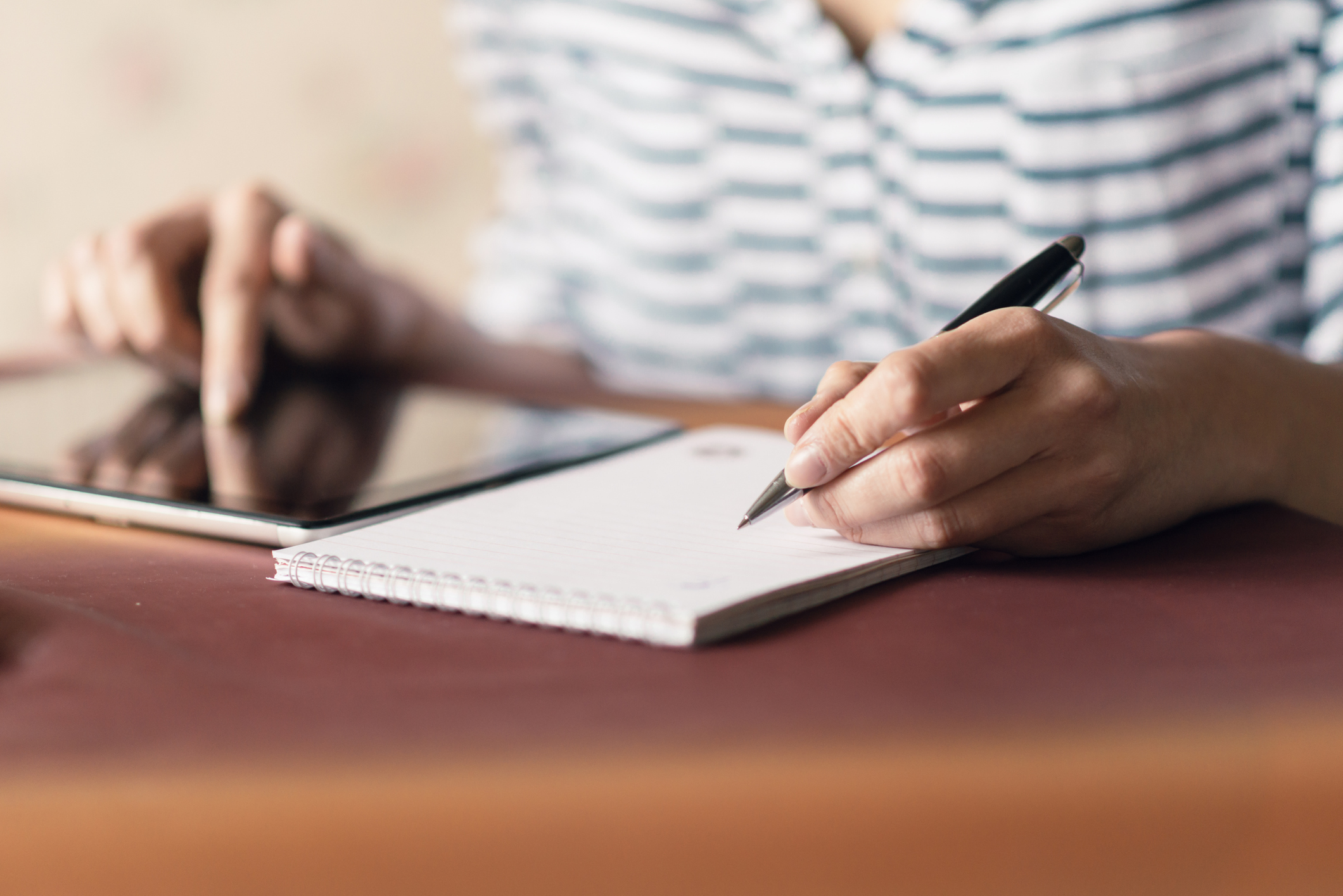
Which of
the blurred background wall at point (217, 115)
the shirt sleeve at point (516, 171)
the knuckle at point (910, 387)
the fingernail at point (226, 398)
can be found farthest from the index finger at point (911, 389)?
the blurred background wall at point (217, 115)

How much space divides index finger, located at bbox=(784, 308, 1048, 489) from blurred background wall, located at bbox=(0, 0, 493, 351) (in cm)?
106

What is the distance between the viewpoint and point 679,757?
0.20 m

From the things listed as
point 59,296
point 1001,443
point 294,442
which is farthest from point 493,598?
point 59,296

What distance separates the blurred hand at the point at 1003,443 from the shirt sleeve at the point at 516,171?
2.21 feet

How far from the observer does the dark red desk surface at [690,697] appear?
0.19 m

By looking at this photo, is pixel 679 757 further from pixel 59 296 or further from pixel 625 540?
pixel 59 296

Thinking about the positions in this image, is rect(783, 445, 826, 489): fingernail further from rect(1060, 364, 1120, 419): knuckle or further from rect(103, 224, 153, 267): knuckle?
rect(103, 224, 153, 267): knuckle

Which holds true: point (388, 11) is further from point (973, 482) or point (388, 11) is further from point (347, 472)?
point (973, 482)

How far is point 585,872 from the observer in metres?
0.18

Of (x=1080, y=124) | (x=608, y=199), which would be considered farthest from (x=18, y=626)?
(x=608, y=199)

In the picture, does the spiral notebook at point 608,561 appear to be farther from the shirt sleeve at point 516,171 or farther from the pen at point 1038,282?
the shirt sleeve at point 516,171

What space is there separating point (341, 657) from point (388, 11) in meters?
1.11

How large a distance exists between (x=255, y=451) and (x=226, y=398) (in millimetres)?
96

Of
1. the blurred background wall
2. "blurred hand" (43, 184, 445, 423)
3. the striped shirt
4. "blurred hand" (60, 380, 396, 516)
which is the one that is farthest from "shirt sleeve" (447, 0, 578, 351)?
"blurred hand" (60, 380, 396, 516)
